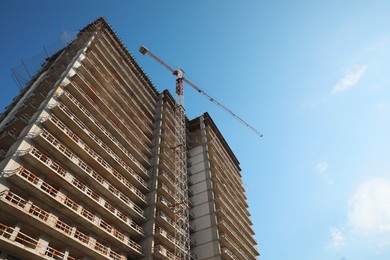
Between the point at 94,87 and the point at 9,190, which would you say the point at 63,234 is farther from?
the point at 94,87

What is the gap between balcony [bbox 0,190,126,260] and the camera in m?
23.0

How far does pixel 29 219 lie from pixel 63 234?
10.6 ft

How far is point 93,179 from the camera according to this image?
32531 mm

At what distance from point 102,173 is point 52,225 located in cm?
1067

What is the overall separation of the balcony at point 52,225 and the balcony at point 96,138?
8655 millimetres

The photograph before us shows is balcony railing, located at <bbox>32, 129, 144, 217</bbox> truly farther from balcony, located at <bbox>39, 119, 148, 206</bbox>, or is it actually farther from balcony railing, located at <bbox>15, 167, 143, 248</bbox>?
balcony railing, located at <bbox>15, 167, 143, 248</bbox>

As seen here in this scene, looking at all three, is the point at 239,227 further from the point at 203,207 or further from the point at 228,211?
the point at 203,207

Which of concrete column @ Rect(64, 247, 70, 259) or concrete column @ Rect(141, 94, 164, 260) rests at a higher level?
concrete column @ Rect(141, 94, 164, 260)

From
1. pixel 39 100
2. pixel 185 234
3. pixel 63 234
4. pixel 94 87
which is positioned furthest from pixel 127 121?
pixel 63 234

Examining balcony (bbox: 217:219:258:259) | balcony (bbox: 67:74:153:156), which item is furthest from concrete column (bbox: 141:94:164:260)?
balcony (bbox: 217:219:258:259)

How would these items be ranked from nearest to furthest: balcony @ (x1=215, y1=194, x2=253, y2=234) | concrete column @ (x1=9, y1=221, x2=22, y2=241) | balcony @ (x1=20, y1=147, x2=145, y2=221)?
concrete column @ (x1=9, y1=221, x2=22, y2=241) < balcony @ (x1=20, y1=147, x2=145, y2=221) < balcony @ (x1=215, y1=194, x2=253, y2=234)

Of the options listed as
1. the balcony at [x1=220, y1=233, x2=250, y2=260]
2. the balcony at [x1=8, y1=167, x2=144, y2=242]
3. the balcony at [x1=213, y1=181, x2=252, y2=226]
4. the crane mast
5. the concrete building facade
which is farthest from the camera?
the balcony at [x1=213, y1=181, x2=252, y2=226]

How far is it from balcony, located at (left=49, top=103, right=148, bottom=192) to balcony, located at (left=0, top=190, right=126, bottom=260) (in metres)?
8.65

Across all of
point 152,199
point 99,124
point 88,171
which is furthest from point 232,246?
point 99,124
